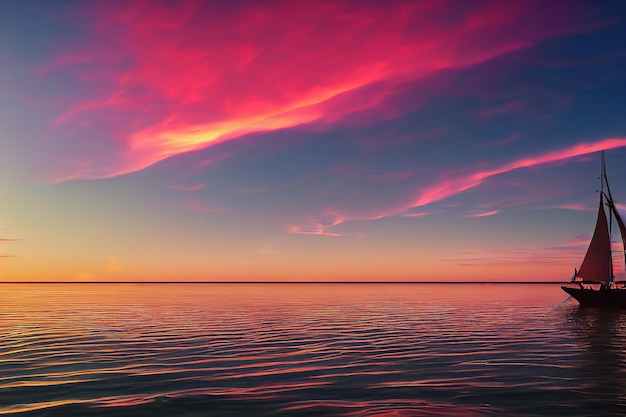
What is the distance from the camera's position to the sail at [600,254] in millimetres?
89625

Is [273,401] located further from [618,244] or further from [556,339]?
[618,244]

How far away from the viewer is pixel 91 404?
2039 centimetres

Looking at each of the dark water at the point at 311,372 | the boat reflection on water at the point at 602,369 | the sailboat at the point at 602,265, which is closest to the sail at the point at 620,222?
the sailboat at the point at 602,265

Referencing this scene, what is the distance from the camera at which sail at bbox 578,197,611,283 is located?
89.6m

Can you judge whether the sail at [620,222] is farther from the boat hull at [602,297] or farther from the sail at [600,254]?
the boat hull at [602,297]

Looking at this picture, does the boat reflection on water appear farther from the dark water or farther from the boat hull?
the boat hull

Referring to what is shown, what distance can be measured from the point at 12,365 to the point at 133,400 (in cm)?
1269

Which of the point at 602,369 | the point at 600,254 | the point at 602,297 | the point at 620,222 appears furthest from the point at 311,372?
the point at 620,222

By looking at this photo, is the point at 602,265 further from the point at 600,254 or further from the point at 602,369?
the point at 602,369

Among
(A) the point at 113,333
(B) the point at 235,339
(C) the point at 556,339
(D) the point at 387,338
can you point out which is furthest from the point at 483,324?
(A) the point at 113,333

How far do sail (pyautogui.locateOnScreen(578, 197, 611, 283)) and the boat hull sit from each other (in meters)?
2.66

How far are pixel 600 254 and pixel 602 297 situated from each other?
23.6 ft

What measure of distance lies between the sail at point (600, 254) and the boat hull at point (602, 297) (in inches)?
105

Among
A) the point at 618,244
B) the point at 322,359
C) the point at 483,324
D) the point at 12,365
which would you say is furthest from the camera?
the point at 618,244
